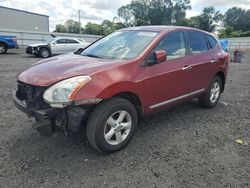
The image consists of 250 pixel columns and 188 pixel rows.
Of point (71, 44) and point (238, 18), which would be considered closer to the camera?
point (71, 44)

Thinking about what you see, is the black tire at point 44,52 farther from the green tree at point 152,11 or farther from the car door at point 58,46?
the green tree at point 152,11

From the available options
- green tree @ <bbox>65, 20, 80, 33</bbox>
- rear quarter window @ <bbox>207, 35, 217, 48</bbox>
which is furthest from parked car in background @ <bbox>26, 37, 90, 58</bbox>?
green tree @ <bbox>65, 20, 80, 33</bbox>

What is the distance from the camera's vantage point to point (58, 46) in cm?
1738

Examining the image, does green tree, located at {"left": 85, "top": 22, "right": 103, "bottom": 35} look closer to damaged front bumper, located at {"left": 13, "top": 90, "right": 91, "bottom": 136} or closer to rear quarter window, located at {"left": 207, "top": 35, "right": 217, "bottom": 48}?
rear quarter window, located at {"left": 207, "top": 35, "right": 217, "bottom": 48}

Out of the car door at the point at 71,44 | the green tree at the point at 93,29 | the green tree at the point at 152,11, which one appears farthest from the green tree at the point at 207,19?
the car door at the point at 71,44

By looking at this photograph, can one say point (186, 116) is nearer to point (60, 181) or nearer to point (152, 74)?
point (152, 74)

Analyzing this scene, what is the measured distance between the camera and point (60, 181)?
2.91m

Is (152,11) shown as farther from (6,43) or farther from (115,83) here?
(115,83)

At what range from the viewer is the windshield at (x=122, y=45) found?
394 cm

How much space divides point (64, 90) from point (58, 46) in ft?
49.8

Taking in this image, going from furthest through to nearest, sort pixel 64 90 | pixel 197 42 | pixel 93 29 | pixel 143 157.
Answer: pixel 93 29, pixel 197 42, pixel 143 157, pixel 64 90

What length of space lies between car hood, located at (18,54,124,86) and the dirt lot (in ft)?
3.38

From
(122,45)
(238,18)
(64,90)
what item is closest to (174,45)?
(122,45)

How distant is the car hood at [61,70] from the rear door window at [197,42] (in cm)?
186
